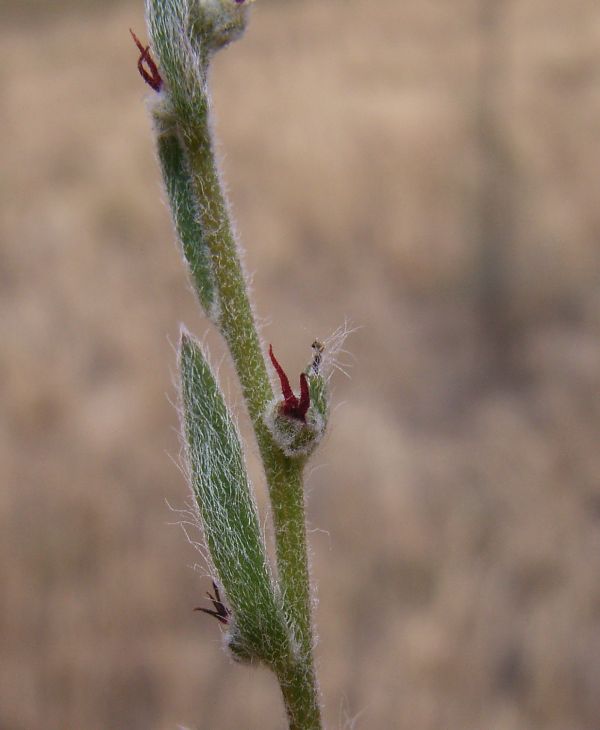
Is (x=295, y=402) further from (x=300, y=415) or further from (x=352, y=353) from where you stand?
(x=352, y=353)

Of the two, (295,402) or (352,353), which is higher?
(352,353)

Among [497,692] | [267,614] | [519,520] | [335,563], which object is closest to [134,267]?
[335,563]

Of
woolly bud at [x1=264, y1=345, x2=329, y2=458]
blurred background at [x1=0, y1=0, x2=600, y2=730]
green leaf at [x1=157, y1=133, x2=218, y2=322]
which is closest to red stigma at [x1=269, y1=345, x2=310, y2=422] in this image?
woolly bud at [x1=264, y1=345, x2=329, y2=458]

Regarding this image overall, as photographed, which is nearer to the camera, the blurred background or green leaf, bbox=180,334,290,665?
green leaf, bbox=180,334,290,665

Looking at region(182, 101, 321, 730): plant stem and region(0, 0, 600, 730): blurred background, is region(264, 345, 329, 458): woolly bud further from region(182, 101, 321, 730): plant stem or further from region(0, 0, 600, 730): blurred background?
region(0, 0, 600, 730): blurred background

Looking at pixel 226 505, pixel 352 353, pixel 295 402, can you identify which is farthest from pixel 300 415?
pixel 352 353

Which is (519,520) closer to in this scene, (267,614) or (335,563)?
(335,563)
